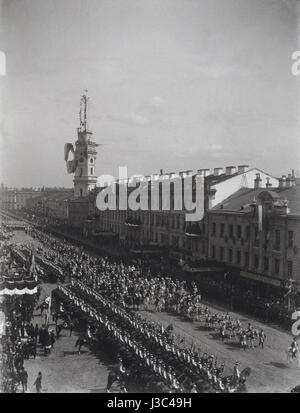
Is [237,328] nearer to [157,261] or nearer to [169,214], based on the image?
[157,261]

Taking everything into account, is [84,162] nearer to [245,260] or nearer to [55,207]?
[55,207]

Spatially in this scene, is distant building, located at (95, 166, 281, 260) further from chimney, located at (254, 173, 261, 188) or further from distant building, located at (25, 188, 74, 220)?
distant building, located at (25, 188, 74, 220)

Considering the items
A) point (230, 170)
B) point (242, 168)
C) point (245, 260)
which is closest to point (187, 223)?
point (230, 170)

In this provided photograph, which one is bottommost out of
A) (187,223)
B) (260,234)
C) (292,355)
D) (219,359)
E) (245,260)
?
(219,359)

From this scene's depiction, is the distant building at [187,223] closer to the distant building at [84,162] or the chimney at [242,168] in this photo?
the chimney at [242,168]

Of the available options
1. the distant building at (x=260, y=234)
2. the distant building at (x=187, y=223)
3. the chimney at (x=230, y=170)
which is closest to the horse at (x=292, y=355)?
the distant building at (x=260, y=234)

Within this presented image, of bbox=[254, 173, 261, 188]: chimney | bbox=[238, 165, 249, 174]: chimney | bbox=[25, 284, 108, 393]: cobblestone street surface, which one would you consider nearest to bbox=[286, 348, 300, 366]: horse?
bbox=[25, 284, 108, 393]: cobblestone street surface
